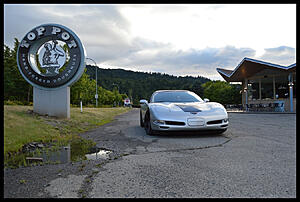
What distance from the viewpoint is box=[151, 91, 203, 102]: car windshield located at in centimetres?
655

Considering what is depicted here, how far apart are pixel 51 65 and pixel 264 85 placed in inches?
885

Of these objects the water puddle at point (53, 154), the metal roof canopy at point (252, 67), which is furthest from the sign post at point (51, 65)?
the metal roof canopy at point (252, 67)

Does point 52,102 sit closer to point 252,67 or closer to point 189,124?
point 189,124

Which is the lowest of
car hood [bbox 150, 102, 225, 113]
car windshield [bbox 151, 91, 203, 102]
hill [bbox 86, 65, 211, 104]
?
car hood [bbox 150, 102, 225, 113]

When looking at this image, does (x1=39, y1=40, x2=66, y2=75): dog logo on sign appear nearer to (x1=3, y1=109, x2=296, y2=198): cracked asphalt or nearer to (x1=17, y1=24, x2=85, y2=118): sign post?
(x1=17, y1=24, x2=85, y2=118): sign post

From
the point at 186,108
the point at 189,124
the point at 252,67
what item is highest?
the point at 252,67

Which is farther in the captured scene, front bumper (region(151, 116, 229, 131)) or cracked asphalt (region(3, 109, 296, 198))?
front bumper (region(151, 116, 229, 131))

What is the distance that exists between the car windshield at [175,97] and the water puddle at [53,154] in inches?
110

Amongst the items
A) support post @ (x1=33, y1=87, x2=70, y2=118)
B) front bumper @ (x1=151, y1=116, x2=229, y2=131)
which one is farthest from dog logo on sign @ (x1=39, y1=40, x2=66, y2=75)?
front bumper @ (x1=151, y1=116, x2=229, y2=131)

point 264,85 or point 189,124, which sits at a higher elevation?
point 264,85

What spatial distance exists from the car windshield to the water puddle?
2.81 metres

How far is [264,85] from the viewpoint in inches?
945

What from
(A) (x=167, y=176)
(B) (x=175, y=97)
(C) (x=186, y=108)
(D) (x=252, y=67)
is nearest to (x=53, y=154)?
(A) (x=167, y=176)

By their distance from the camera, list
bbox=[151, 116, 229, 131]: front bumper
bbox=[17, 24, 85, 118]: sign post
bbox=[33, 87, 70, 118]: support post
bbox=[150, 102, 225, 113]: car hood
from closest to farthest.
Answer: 1. bbox=[151, 116, 229, 131]: front bumper
2. bbox=[150, 102, 225, 113]: car hood
3. bbox=[33, 87, 70, 118]: support post
4. bbox=[17, 24, 85, 118]: sign post
